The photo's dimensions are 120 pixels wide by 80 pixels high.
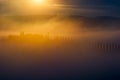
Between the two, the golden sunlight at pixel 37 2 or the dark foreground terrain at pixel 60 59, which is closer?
the dark foreground terrain at pixel 60 59

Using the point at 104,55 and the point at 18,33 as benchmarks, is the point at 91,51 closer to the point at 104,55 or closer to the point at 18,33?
the point at 104,55

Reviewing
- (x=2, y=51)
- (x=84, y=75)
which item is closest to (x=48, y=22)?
(x=2, y=51)

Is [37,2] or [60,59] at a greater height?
[37,2]

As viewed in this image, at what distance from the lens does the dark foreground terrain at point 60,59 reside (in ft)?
30.2

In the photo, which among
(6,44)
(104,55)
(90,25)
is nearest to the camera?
(104,55)

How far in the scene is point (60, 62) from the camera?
10.2 m

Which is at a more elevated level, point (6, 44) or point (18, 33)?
point (18, 33)

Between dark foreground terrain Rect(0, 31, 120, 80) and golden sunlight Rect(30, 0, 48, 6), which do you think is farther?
golden sunlight Rect(30, 0, 48, 6)

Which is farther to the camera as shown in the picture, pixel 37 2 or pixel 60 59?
pixel 37 2

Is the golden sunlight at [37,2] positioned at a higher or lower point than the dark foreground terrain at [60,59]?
higher

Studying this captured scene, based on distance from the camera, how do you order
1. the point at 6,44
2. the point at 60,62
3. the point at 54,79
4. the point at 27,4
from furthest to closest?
the point at 27,4
the point at 6,44
the point at 60,62
the point at 54,79

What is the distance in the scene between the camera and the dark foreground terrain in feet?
30.2

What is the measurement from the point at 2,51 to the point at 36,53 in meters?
0.94

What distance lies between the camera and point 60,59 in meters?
10.5
